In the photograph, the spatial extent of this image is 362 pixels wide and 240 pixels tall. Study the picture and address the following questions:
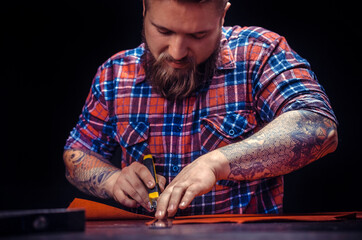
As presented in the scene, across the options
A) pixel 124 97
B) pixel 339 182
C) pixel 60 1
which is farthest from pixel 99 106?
pixel 339 182

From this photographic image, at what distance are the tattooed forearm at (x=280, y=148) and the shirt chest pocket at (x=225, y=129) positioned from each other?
0.84 ft

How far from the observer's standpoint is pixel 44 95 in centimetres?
251

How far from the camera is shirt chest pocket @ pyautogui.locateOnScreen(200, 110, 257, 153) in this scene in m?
1.66

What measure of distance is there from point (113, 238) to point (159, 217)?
0.44 meters

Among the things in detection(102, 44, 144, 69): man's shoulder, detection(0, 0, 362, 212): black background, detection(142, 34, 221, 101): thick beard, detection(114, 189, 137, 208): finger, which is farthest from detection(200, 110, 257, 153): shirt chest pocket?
detection(0, 0, 362, 212): black background

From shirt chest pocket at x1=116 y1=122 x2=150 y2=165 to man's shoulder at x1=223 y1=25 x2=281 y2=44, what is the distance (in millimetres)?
543

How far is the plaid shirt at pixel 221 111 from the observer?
1625 mm

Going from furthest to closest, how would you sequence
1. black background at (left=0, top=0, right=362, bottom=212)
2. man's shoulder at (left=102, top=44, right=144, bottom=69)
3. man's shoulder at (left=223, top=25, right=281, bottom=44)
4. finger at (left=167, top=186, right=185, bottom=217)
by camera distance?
black background at (left=0, top=0, right=362, bottom=212) < man's shoulder at (left=102, top=44, right=144, bottom=69) < man's shoulder at (left=223, top=25, right=281, bottom=44) < finger at (left=167, top=186, right=185, bottom=217)

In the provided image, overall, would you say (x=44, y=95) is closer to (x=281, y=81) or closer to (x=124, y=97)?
(x=124, y=97)

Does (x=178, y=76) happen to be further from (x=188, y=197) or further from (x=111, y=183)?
(x=188, y=197)

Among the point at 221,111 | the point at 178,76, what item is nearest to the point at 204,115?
the point at 221,111

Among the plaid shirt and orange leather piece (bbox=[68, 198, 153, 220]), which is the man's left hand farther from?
the plaid shirt

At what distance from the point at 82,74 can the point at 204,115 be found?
1.13m

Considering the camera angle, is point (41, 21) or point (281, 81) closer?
point (281, 81)
